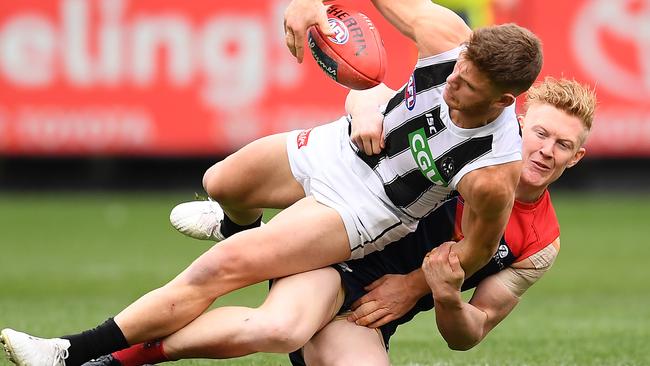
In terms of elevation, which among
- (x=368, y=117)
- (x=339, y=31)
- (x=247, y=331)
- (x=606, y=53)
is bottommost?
(x=606, y=53)

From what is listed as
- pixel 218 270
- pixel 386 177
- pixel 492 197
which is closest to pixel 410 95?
pixel 386 177

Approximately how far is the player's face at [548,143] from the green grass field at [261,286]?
3.99 feet

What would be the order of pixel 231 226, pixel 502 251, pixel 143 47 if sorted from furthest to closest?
pixel 143 47 < pixel 231 226 < pixel 502 251

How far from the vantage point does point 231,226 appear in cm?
578

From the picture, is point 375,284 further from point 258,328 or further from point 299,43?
point 299,43

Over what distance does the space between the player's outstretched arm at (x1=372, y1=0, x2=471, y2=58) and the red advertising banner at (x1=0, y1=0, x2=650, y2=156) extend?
8867mm

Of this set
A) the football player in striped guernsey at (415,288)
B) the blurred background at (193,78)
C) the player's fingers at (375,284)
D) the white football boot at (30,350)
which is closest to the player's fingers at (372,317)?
the football player in striped guernsey at (415,288)

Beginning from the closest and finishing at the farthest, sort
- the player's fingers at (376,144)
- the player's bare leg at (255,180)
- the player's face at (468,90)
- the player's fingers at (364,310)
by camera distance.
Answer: the player's face at (468,90) < the player's fingers at (376,144) < the player's fingers at (364,310) < the player's bare leg at (255,180)

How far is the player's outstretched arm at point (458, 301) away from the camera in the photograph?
4754mm

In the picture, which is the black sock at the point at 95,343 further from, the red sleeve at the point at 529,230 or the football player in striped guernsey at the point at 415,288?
the red sleeve at the point at 529,230

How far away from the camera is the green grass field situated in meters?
6.33

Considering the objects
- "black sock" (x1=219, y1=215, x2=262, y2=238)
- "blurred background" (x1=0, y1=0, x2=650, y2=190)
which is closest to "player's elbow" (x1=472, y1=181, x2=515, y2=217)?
"black sock" (x1=219, y1=215, x2=262, y2=238)

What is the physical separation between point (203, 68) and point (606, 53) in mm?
4818

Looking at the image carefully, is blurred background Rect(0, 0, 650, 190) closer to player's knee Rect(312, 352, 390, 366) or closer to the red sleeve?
the red sleeve
